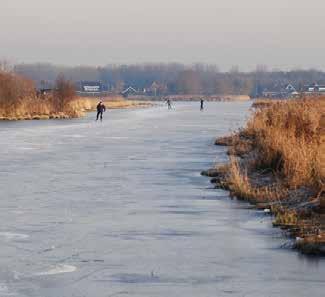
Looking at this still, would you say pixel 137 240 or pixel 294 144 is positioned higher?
pixel 294 144

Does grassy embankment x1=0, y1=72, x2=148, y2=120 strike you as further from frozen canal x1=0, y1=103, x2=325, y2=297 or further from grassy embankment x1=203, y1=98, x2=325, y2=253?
frozen canal x1=0, y1=103, x2=325, y2=297

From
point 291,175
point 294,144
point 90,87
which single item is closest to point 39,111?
point 294,144

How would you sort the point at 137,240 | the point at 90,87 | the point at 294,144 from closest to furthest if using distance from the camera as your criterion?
the point at 137,240
the point at 294,144
the point at 90,87

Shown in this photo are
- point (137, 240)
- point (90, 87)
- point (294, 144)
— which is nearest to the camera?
point (137, 240)

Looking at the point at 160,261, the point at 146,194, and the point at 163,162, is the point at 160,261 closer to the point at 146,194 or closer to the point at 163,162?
the point at 146,194

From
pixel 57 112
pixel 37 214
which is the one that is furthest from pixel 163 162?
pixel 57 112

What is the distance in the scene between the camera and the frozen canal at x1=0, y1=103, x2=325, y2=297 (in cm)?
880

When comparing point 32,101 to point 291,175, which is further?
point 32,101

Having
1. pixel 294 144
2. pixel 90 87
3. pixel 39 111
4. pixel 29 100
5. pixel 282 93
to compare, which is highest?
pixel 282 93

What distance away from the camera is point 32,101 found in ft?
230

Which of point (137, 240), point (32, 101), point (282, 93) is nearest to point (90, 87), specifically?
point (32, 101)

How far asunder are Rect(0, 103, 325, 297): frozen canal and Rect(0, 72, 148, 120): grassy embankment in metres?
44.5

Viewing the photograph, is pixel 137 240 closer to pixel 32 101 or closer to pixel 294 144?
pixel 294 144

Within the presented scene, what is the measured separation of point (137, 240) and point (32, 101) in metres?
60.0
